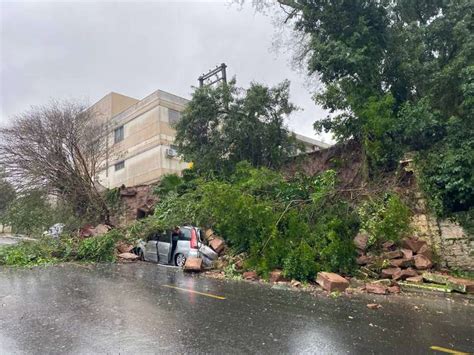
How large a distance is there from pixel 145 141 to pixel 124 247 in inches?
674

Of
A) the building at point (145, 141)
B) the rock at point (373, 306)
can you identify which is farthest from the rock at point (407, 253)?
the building at point (145, 141)

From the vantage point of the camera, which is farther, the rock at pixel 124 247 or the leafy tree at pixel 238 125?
the leafy tree at pixel 238 125

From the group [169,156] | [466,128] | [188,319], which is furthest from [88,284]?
[169,156]

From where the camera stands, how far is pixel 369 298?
28.1 ft

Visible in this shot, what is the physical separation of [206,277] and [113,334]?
19.7 ft

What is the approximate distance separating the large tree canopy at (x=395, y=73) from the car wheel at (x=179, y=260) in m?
7.44

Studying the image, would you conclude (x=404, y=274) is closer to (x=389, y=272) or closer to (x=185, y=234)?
(x=389, y=272)

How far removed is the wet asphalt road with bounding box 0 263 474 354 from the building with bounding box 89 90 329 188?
20558 mm

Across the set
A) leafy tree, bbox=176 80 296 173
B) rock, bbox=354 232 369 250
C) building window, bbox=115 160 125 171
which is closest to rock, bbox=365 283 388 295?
rock, bbox=354 232 369 250

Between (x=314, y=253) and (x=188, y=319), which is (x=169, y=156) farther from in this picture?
(x=188, y=319)

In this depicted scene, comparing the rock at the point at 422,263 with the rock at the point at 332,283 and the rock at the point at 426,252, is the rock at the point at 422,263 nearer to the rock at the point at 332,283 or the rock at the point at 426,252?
the rock at the point at 426,252

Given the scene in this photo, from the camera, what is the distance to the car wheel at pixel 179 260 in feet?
42.8

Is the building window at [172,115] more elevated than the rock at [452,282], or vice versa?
the building window at [172,115]

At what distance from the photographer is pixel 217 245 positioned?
42.7 ft
